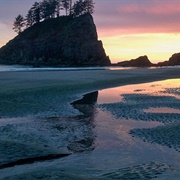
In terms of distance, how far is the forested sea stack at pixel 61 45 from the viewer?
384 ft

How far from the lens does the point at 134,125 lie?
52.1 ft

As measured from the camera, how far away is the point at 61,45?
396 feet

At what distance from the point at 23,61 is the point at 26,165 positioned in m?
118

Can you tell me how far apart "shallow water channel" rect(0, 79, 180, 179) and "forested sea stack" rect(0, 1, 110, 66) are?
97.0 meters

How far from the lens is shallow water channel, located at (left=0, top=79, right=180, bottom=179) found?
9.03 meters

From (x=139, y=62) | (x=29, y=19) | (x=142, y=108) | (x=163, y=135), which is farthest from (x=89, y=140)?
(x=29, y=19)

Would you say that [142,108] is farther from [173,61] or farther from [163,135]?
[173,61]

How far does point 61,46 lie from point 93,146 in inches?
4371

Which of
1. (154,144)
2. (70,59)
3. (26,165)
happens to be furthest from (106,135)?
(70,59)

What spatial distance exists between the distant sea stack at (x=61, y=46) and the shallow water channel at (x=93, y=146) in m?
97.0

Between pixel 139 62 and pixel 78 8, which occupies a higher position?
pixel 78 8

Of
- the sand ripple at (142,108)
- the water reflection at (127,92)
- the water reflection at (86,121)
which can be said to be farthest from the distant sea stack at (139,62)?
the water reflection at (86,121)

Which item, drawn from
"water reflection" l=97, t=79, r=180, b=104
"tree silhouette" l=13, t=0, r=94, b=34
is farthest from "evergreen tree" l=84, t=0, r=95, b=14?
"water reflection" l=97, t=79, r=180, b=104

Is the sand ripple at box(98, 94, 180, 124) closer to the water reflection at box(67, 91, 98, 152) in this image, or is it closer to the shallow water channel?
the shallow water channel
